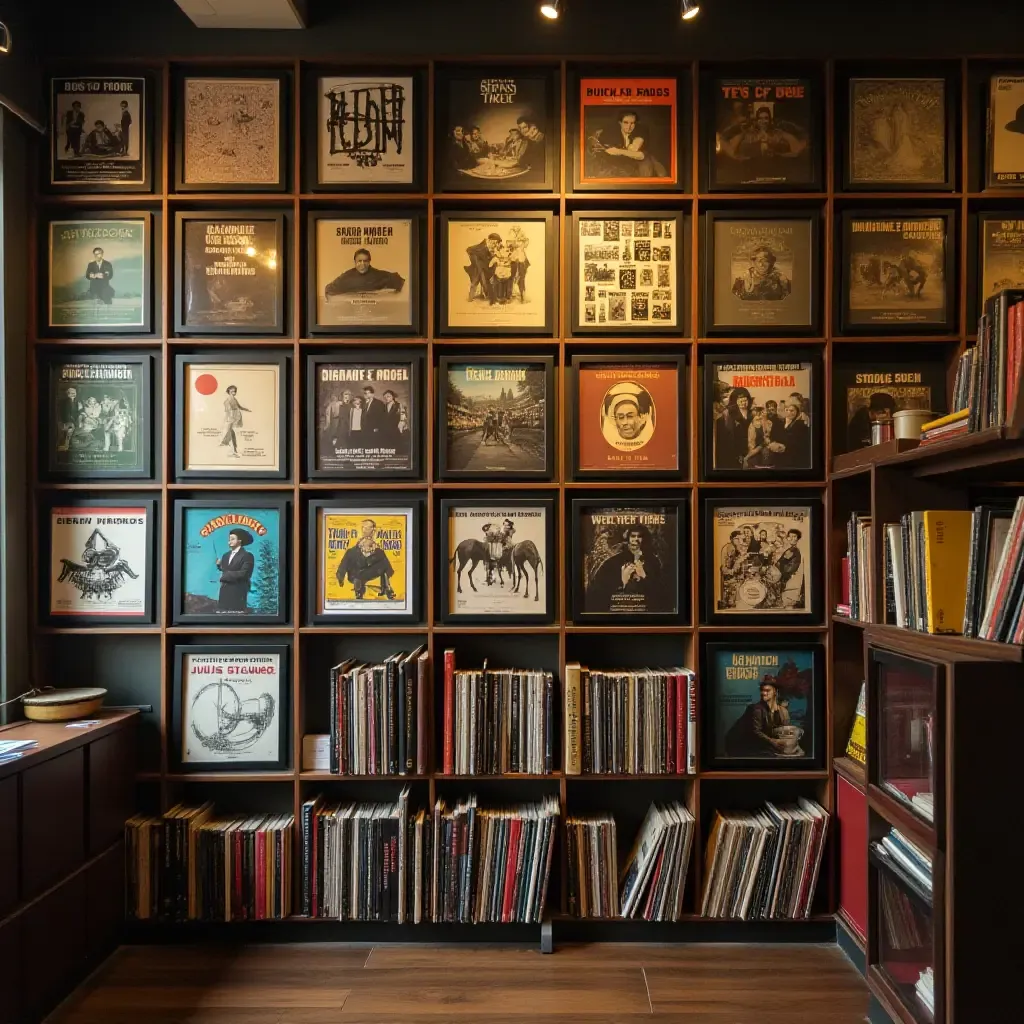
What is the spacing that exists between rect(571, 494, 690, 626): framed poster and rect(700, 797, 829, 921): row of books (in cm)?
76

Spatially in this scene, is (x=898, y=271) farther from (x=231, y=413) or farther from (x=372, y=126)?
(x=231, y=413)

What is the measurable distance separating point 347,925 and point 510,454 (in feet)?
5.72

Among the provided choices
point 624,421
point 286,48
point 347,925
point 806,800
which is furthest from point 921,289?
point 347,925

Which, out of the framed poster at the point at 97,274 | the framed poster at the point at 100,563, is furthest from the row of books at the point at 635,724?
the framed poster at the point at 97,274

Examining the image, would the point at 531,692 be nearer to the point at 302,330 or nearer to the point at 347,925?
the point at 347,925

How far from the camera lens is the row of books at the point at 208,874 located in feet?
8.02

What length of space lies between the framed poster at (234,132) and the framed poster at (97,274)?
266 millimetres

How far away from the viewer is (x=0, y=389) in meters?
2.41

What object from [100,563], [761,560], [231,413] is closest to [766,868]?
[761,560]

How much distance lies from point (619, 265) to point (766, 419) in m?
0.75

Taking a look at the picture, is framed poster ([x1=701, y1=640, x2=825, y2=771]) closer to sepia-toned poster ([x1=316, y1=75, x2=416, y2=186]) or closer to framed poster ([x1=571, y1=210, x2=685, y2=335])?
framed poster ([x1=571, y1=210, x2=685, y2=335])

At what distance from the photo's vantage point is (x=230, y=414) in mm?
2561

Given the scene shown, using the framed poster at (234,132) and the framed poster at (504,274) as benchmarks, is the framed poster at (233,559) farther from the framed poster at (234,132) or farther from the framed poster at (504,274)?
the framed poster at (234,132)

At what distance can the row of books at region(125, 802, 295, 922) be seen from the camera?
2443mm
